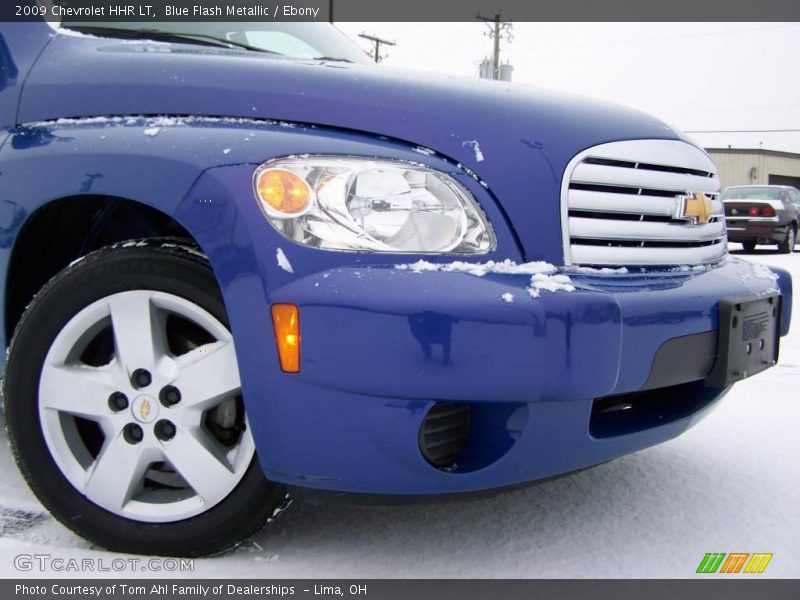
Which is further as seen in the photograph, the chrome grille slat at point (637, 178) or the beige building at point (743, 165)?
the beige building at point (743, 165)

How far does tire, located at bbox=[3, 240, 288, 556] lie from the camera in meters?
1.92

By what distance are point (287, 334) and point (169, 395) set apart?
1.40ft

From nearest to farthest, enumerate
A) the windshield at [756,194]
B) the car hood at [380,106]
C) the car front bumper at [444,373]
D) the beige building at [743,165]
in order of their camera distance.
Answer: the car front bumper at [444,373]
the car hood at [380,106]
the windshield at [756,194]
the beige building at [743,165]

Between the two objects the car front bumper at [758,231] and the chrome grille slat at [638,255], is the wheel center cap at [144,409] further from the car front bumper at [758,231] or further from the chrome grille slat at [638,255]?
the car front bumper at [758,231]

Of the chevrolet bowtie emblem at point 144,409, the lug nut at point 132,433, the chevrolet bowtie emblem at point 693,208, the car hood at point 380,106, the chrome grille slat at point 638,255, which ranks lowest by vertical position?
the lug nut at point 132,433

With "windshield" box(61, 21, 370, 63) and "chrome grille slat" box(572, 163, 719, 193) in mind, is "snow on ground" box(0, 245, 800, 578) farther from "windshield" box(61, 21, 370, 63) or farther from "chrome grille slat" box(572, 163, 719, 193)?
"windshield" box(61, 21, 370, 63)

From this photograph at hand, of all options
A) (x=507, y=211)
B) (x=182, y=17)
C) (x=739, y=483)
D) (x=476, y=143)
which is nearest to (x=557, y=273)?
(x=507, y=211)

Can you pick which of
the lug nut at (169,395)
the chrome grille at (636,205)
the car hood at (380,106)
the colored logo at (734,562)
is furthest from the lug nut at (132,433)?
the colored logo at (734,562)

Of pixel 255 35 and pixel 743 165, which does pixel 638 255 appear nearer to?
pixel 255 35

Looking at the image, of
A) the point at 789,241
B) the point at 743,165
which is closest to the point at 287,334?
the point at 789,241

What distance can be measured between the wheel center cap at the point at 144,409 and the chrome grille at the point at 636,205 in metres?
1.10

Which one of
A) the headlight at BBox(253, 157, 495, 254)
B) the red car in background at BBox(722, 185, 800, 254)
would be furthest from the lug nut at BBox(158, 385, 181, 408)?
the red car in background at BBox(722, 185, 800, 254)

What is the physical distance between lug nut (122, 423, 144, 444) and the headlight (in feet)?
2.18

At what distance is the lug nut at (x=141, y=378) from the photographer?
6.42 feet
